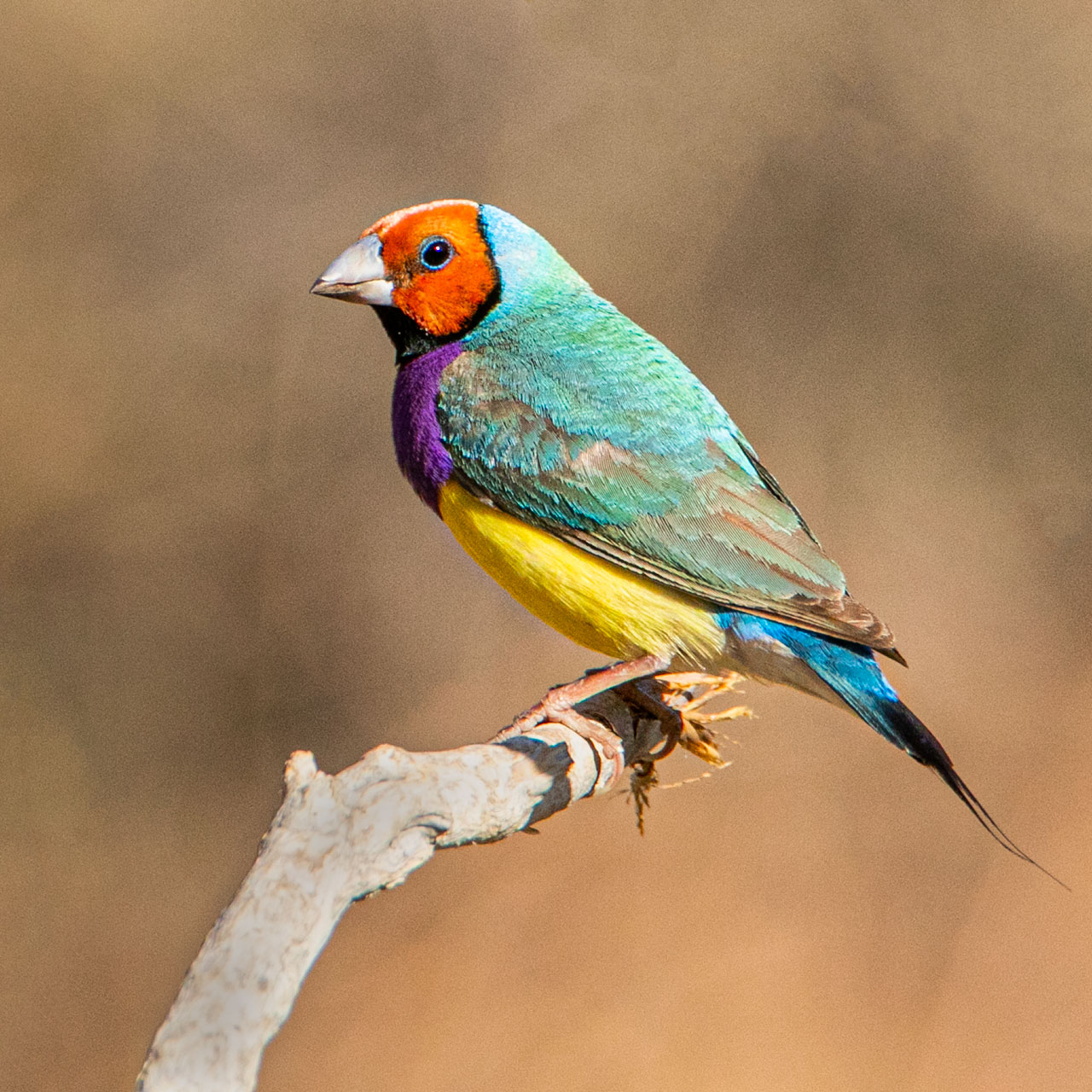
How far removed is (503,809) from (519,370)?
4.44 feet

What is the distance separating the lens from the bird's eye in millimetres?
3672

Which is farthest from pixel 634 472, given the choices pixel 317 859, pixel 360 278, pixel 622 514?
pixel 317 859

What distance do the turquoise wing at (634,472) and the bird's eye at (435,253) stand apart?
0.26 metres

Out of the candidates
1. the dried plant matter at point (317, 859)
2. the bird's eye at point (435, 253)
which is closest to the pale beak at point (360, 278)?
the bird's eye at point (435, 253)

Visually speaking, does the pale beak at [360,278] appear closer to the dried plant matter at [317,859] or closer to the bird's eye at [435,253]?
the bird's eye at [435,253]

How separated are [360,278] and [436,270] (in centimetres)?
20

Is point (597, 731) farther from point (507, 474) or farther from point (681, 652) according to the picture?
point (507, 474)

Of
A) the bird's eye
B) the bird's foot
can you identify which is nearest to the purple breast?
the bird's eye

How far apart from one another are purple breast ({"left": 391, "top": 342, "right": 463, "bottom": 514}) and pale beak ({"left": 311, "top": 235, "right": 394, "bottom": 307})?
21 cm

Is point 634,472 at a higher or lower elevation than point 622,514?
higher

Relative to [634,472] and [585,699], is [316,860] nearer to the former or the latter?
[585,699]

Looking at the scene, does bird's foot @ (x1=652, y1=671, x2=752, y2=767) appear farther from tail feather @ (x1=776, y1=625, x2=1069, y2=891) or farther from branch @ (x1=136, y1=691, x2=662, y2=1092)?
branch @ (x1=136, y1=691, x2=662, y2=1092)

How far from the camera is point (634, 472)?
3350 millimetres

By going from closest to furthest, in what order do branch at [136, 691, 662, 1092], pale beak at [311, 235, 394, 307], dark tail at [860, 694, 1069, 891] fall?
branch at [136, 691, 662, 1092], dark tail at [860, 694, 1069, 891], pale beak at [311, 235, 394, 307]
